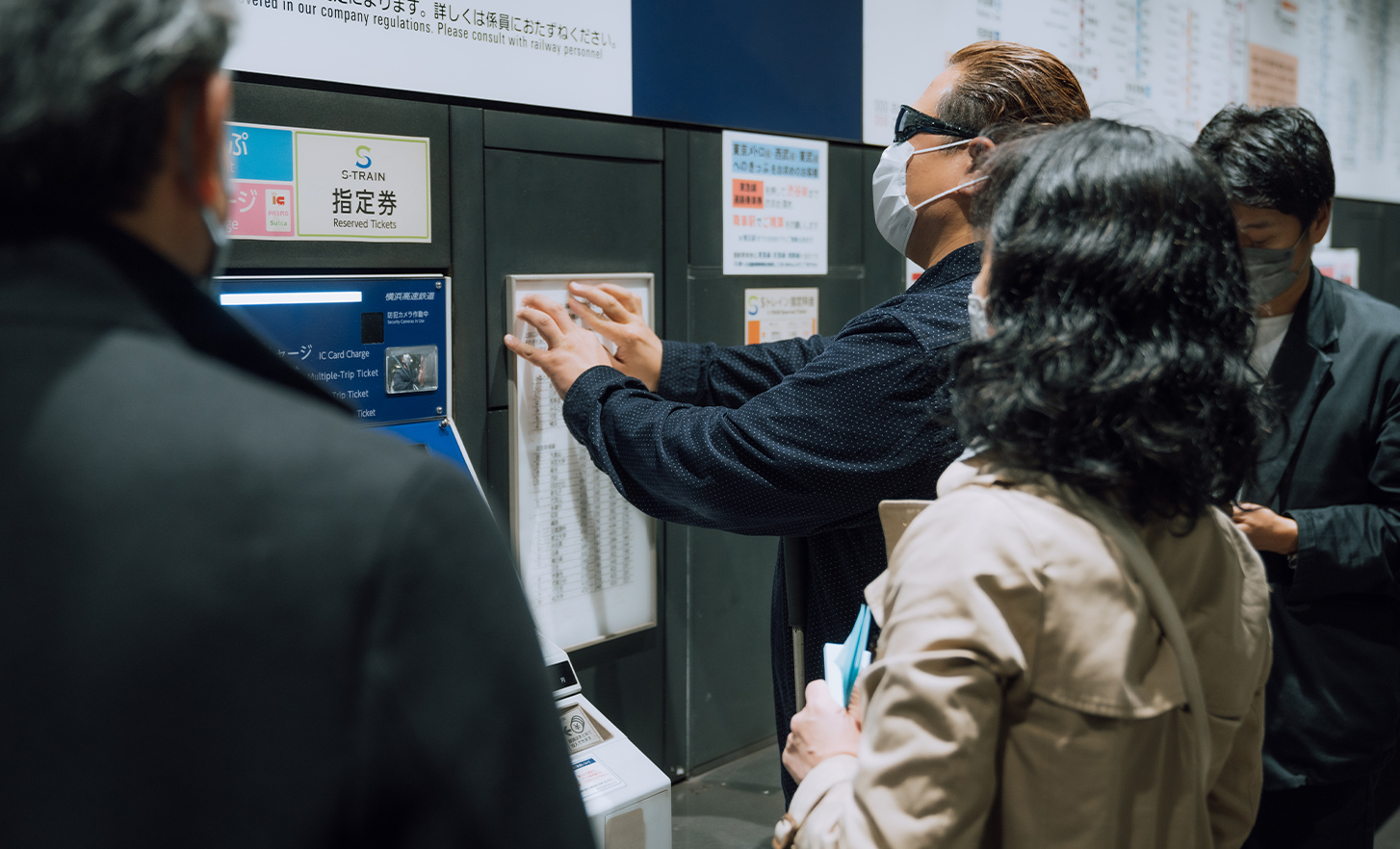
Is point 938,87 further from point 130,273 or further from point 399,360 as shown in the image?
point 130,273

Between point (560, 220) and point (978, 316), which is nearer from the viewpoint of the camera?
point (978, 316)

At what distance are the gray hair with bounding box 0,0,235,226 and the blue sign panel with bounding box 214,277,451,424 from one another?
124 centimetres

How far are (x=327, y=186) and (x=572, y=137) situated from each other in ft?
1.83

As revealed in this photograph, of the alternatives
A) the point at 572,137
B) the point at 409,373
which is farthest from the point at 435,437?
the point at 572,137

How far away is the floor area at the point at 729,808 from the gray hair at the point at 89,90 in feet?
7.19

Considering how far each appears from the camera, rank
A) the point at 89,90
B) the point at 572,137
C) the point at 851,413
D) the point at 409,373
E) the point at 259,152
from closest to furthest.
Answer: the point at 89,90 → the point at 851,413 → the point at 259,152 → the point at 409,373 → the point at 572,137

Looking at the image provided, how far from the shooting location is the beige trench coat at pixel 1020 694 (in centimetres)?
84

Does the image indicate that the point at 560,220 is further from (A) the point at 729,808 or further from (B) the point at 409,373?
(A) the point at 729,808

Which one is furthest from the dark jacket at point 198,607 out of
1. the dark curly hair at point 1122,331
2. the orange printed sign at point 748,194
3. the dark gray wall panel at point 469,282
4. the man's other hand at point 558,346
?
the orange printed sign at point 748,194

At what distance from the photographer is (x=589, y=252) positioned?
2.20m

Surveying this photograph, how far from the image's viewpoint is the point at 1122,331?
887 mm

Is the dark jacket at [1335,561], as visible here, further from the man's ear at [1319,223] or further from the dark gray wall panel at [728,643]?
the dark gray wall panel at [728,643]

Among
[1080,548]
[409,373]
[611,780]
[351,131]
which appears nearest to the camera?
[1080,548]

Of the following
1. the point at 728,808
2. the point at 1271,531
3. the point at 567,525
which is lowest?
the point at 728,808
